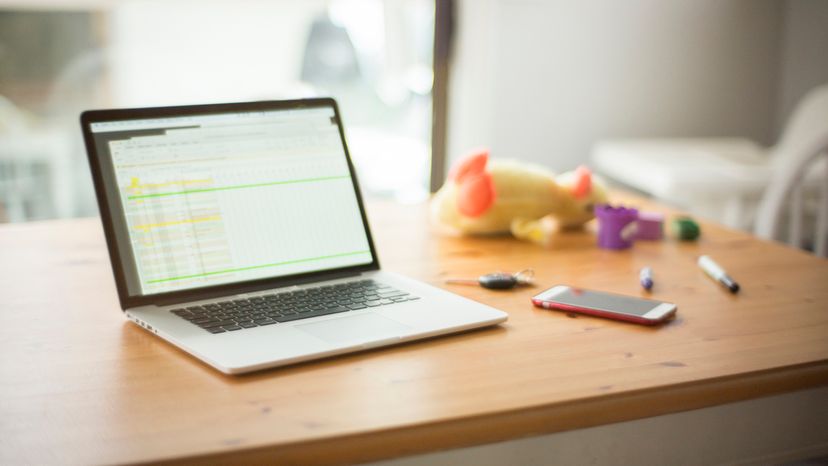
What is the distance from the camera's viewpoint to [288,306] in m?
0.90

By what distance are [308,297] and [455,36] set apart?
1.91m

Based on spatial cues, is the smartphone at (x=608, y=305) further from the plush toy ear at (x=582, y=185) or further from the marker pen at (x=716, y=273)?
the plush toy ear at (x=582, y=185)

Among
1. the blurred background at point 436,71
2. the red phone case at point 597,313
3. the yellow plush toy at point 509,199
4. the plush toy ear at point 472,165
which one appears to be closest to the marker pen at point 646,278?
the red phone case at point 597,313

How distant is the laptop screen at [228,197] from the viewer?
3.05 feet

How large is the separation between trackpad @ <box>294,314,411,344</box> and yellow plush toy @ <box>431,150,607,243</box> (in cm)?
47

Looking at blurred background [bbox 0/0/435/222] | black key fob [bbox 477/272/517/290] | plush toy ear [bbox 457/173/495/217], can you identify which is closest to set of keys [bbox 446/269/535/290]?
black key fob [bbox 477/272/517/290]

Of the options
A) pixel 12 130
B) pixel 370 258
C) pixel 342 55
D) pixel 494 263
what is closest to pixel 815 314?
pixel 494 263

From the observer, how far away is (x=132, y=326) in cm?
88

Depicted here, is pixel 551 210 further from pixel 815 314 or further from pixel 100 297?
pixel 100 297

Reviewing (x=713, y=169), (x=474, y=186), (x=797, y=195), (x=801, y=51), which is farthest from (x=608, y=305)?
(x=801, y=51)

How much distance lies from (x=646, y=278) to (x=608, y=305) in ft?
0.44

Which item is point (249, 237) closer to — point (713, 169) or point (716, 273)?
point (716, 273)

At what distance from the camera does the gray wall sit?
8.59ft

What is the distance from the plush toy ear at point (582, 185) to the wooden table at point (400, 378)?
0.91 ft
